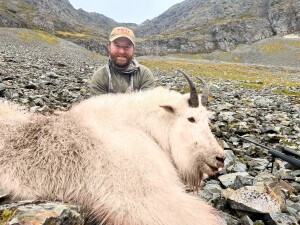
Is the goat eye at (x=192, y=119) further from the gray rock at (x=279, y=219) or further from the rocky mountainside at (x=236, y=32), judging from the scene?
the rocky mountainside at (x=236, y=32)

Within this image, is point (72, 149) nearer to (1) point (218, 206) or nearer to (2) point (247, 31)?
(1) point (218, 206)

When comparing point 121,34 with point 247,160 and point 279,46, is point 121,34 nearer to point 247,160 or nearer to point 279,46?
point 247,160

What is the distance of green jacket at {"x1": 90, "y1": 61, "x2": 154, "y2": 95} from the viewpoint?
780cm

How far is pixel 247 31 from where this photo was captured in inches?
5399

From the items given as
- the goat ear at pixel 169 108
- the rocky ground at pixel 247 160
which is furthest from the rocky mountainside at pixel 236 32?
the goat ear at pixel 169 108

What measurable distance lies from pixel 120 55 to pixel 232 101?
8.90 metres

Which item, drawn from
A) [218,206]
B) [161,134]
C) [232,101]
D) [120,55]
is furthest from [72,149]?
[232,101]

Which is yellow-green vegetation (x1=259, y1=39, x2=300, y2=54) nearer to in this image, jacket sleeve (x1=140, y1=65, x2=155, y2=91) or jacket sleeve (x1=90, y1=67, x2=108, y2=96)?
jacket sleeve (x1=140, y1=65, x2=155, y2=91)

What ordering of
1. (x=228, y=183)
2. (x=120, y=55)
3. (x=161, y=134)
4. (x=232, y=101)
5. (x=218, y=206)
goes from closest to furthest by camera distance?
(x=218, y=206) → (x=161, y=134) → (x=228, y=183) → (x=120, y=55) → (x=232, y=101)

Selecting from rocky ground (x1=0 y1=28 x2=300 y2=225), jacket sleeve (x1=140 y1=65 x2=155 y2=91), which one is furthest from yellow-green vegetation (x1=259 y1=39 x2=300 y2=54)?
jacket sleeve (x1=140 y1=65 x2=155 y2=91)

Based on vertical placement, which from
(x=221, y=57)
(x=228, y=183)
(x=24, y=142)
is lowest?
(x=221, y=57)

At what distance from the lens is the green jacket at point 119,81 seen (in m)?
7.80

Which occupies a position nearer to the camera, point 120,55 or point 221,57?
Result: point 120,55

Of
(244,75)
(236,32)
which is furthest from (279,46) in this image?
(244,75)
